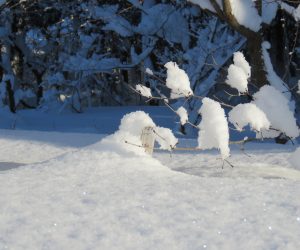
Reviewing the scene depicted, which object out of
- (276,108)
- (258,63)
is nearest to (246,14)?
(258,63)

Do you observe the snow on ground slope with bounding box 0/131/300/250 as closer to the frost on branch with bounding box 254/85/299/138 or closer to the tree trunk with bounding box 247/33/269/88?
the frost on branch with bounding box 254/85/299/138

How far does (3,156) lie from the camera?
17.3ft

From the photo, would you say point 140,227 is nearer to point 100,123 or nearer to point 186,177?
point 186,177

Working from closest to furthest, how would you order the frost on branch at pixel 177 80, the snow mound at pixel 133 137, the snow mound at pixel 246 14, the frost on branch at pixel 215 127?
the frost on branch at pixel 215 127 < the snow mound at pixel 133 137 < the frost on branch at pixel 177 80 < the snow mound at pixel 246 14

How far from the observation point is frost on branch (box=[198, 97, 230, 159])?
3.54m

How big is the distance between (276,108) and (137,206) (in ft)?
6.34

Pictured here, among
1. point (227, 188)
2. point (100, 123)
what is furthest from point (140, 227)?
point (100, 123)

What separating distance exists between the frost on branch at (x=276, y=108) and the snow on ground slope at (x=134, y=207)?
Answer: 0.68 m

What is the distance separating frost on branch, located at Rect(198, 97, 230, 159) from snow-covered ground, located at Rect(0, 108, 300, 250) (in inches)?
13.3

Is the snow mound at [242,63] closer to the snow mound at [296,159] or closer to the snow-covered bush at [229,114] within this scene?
the snow-covered bush at [229,114]

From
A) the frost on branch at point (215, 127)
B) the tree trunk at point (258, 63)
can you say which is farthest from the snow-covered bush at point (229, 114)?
the tree trunk at point (258, 63)

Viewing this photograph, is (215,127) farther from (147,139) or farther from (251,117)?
(147,139)

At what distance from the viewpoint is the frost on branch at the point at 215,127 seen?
354 cm

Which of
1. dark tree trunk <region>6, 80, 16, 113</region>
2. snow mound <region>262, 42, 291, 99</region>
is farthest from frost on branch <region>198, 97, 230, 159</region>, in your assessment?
dark tree trunk <region>6, 80, 16, 113</region>
